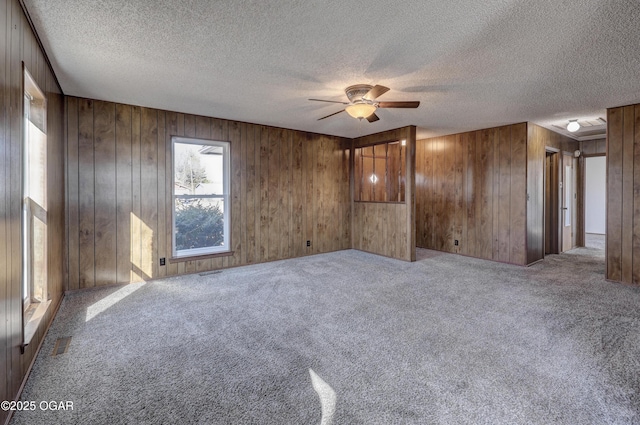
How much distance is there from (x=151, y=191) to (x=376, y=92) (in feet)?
11.2

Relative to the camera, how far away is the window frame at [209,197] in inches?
177

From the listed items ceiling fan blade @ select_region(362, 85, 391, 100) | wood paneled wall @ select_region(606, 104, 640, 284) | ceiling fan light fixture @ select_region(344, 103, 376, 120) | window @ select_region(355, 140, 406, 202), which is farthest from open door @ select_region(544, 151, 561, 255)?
ceiling fan blade @ select_region(362, 85, 391, 100)

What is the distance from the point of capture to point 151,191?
4.34m

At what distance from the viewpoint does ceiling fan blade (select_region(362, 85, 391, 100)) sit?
9.68ft

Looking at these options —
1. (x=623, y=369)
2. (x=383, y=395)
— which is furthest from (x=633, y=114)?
(x=383, y=395)

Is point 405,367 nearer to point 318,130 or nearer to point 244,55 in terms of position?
point 244,55

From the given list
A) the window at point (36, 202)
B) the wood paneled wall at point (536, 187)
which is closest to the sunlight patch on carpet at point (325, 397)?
the window at point (36, 202)

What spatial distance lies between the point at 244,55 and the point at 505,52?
7.49ft

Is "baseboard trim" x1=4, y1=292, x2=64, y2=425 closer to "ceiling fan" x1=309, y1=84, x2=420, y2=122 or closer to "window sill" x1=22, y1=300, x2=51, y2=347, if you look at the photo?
"window sill" x1=22, y1=300, x2=51, y2=347

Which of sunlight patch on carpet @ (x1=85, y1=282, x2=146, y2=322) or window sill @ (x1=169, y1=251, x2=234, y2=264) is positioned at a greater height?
window sill @ (x1=169, y1=251, x2=234, y2=264)

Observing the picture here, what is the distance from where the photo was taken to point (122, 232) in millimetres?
4156

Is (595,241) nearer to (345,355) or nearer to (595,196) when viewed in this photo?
(595,196)

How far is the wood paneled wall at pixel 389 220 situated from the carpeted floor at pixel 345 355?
170cm

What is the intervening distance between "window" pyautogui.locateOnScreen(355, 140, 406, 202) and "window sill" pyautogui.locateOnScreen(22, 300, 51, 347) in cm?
551
